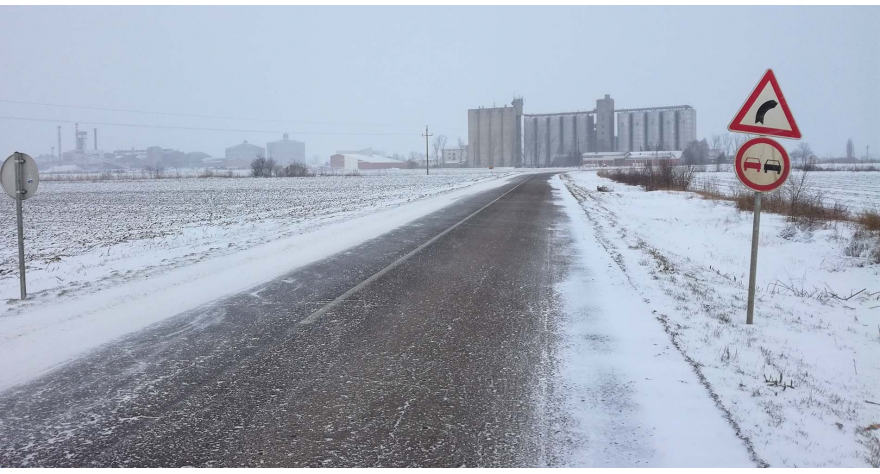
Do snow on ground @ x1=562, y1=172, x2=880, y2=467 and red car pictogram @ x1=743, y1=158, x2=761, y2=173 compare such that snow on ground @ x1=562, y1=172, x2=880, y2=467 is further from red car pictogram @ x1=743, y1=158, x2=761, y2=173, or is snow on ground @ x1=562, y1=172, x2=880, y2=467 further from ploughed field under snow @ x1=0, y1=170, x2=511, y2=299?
ploughed field under snow @ x1=0, y1=170, x2=511, y2=299

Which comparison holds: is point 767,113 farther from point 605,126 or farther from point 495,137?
point 605,126

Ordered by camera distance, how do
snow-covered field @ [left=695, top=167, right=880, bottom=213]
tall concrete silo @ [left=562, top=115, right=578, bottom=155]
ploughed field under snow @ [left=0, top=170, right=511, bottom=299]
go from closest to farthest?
ploughed field under snow @ [left=0, top=170, right=511, bottom=299] < snow-covered field @ [left=695, top=167, right=880, bottom=213] < tall concrete silo @ [left=562, top=115, right=578, bottom=155]

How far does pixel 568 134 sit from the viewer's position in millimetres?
151250

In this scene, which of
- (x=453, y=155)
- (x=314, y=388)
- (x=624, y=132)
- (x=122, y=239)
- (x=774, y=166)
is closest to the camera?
(x=314, y=388)

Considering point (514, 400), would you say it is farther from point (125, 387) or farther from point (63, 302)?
point (63, 302)

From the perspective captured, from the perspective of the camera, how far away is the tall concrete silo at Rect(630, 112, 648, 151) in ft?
481

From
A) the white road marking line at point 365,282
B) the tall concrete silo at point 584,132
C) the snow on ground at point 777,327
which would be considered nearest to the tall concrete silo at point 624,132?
the tall concrete silo at point 584,132

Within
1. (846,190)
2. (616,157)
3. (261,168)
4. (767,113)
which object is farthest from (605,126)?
(767,113)

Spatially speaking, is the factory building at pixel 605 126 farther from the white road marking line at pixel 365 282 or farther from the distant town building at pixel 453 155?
the white road marking line at pixel 365 282

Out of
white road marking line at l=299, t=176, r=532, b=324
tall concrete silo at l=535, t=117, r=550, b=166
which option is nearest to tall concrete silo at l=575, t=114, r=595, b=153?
tall concrete silo at l=535, t=117, r=550, b=166

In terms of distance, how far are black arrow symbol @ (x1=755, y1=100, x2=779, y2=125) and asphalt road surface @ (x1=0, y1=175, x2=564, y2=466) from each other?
10.2ft

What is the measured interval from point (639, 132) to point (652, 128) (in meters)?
3.59

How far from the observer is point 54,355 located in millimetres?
5367

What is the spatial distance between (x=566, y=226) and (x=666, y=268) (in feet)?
21.1
